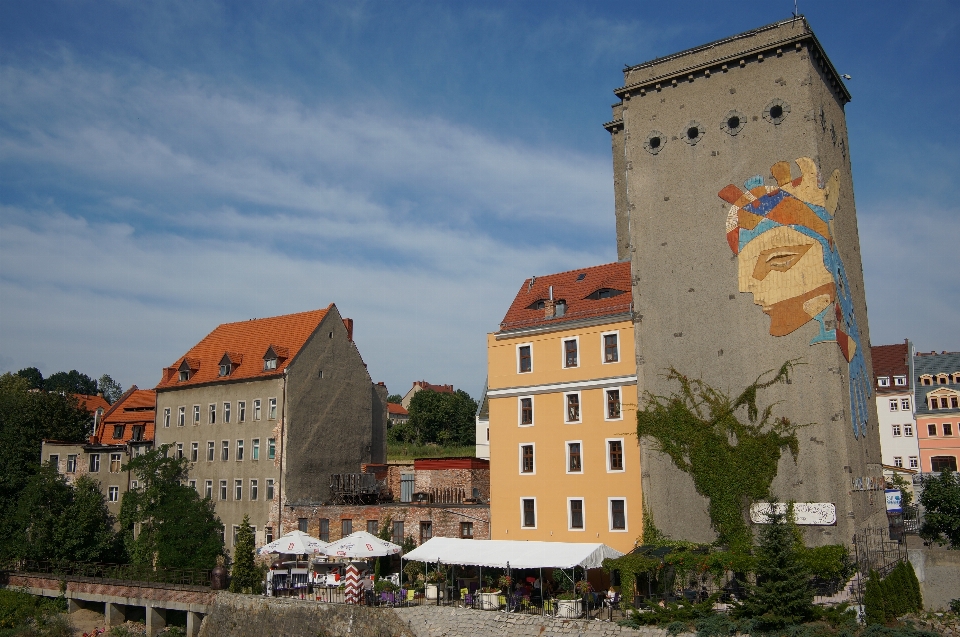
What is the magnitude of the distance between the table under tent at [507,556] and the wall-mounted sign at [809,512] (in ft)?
18.2

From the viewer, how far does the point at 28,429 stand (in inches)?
2277

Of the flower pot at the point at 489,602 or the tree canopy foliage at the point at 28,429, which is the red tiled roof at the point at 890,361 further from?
the tree canopy foliage at the point at 28,429

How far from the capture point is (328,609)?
103ft

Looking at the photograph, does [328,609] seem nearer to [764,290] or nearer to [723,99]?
[764,290]

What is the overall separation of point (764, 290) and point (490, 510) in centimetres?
1524

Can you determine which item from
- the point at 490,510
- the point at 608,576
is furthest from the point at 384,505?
the point at 608,576

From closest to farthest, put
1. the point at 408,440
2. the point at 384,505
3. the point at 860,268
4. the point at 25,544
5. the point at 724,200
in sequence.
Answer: the point at 724,200, the point at 860,268, the point at 384,505, the point at 25,544, the point at 408,440

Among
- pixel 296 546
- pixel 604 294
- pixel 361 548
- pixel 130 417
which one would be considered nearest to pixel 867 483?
pixel 604 294

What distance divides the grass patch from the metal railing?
35.9 m

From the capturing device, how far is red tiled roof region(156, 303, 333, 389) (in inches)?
1884

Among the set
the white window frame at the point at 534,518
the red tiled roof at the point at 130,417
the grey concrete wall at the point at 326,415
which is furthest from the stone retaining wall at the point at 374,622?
the red tiled roof at the point at 130,417

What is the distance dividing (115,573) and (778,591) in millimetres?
33077

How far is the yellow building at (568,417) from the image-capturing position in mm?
34250

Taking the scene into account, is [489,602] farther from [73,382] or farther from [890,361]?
[73,382]
